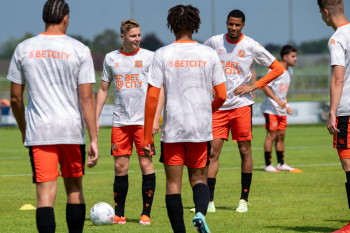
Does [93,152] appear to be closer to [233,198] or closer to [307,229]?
[307,229]

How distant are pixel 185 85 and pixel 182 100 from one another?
0.14 meters

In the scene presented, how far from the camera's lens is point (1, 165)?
12344 mm

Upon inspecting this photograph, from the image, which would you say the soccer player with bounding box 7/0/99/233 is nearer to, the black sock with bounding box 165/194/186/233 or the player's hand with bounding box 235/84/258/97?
the black sock with bounding box 165/194/186/233

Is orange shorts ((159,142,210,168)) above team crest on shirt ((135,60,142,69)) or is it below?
below

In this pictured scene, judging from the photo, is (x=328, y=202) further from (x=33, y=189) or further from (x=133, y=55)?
(x=33, y=189)

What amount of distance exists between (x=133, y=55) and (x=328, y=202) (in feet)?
11.3

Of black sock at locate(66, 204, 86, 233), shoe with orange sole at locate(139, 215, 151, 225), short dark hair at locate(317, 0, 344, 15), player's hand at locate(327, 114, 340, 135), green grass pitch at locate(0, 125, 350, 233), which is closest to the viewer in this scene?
black sock at locate(66, 204, 86, 233)

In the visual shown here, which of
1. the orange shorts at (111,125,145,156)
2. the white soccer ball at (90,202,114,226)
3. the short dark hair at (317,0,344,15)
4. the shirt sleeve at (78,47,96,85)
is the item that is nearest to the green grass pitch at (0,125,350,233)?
the white soccer ball at (90,202,114,226)

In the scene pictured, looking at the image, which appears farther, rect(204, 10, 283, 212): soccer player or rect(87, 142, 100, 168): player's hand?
rect(204, 10, 283, 212): soccer player

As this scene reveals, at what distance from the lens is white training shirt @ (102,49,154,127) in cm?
624

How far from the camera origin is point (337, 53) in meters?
5.04

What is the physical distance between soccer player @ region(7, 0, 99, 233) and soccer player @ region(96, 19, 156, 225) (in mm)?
2046

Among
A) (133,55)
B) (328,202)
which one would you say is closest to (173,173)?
(133,55)

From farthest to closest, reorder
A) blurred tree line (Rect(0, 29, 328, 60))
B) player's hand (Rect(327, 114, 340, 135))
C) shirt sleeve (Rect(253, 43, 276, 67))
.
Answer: blurred tree line (Rect(0, 29, 328, 60)) → shirt sleeve (Rect(253, 43, 276, 67)) → player's hand (Rect(327, 114, 340, 135))
